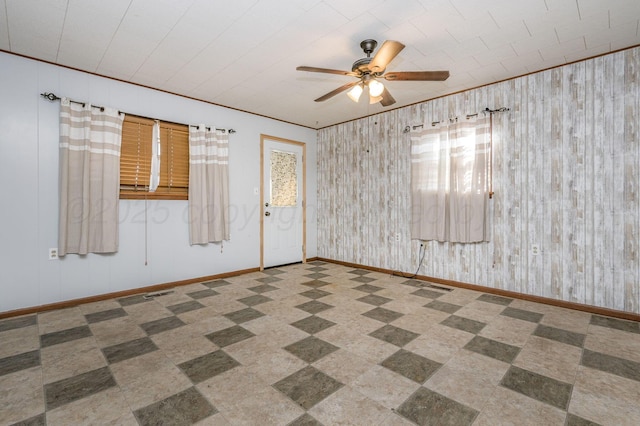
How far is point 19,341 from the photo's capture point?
2486 millimetres

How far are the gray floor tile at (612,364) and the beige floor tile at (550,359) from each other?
53 millimetres

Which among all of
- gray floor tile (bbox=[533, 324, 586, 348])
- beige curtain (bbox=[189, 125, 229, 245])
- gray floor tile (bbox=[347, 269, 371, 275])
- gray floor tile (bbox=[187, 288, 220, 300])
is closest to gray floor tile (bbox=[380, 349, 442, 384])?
→ gray floor tile (bbox=[533, 324, 586, 348])

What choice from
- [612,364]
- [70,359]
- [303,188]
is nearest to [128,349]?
[70,359]

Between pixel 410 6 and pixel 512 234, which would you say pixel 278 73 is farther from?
pixel 512 234

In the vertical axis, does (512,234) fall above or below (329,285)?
above

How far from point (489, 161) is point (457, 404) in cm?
318

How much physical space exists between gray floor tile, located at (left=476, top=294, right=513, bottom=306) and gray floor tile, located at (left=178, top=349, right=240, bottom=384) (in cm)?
305

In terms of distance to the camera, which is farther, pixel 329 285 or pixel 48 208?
pixel 329 285

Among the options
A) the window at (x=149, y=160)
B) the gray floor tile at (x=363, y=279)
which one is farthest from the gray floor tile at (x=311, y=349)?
the window at (x=149, y=160)

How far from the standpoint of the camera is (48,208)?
3.25 metres

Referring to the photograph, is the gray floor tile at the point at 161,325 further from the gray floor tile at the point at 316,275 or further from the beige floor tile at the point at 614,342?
the beige floor tile at the point at 614,342

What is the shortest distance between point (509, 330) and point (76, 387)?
3.42 m

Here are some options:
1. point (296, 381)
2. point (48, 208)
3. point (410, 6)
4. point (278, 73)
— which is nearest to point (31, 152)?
point (48, 208)

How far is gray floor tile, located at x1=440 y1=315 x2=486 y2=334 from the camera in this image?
2744mm
